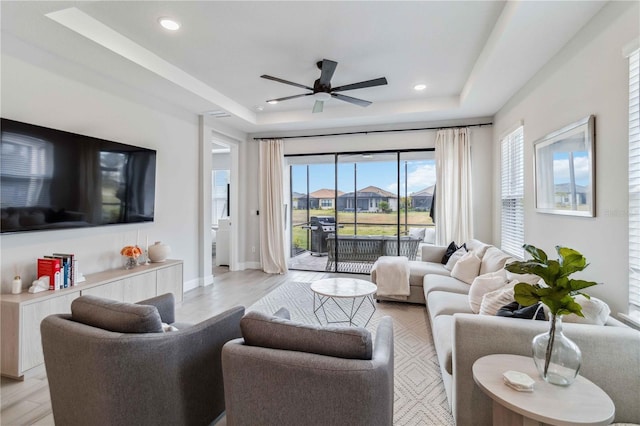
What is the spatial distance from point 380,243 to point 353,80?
3.13 metres

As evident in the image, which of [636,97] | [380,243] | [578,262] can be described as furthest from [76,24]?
[380,243]

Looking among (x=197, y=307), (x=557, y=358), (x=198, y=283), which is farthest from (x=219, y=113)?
(x=557, y=358)

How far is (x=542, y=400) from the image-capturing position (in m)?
1.25

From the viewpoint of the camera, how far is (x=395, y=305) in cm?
411

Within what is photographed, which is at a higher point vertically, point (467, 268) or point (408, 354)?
point (467, 268)

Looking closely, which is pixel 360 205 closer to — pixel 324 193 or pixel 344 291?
pixel 324 193

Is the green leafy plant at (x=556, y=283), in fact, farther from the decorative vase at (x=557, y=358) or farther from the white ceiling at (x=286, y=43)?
the white ceiling at (x=286, y=43)

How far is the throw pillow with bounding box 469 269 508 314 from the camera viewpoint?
255cm

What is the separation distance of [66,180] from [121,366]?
2.34m

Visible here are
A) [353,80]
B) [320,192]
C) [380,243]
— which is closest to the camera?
[353,80]

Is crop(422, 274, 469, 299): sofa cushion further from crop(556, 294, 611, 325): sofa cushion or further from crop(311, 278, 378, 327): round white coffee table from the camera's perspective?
crop(556, 294, 611, 325): sofa cushion

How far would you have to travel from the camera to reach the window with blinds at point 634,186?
5.95ft

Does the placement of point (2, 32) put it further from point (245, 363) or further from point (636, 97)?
point (636, 97)

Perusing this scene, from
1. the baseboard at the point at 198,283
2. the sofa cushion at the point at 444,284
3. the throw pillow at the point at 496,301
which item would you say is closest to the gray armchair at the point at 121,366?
the throw pillow at the point at 496,301
